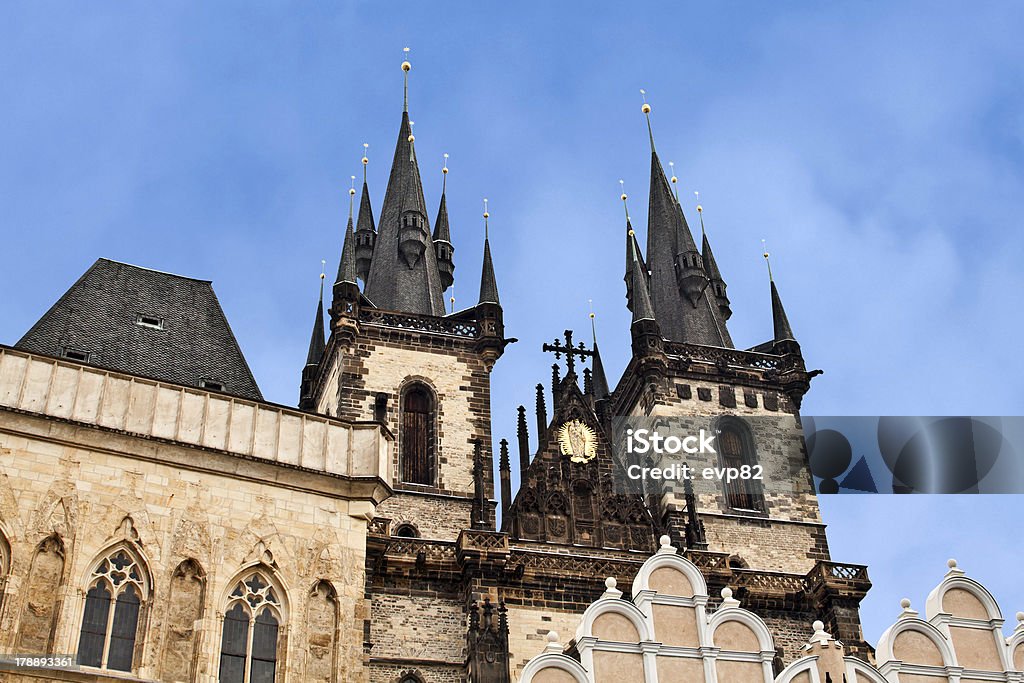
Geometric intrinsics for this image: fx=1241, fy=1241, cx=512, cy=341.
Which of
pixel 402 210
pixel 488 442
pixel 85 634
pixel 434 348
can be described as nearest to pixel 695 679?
pixel 85 634

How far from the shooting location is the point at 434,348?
33.7 metres

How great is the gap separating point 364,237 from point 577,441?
11962mm

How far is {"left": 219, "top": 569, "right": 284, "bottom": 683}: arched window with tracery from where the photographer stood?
47.3ft

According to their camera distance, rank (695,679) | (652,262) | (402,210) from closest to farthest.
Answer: (695,679) → (402,210) → (652,262)

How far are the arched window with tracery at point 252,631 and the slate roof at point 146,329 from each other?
6.27 meters

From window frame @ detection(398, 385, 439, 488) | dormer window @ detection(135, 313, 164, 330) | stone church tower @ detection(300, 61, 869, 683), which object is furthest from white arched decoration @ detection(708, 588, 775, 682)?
window frame @ detection(398, 385, 439, 488)

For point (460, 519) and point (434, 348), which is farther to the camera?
point (434, 348)

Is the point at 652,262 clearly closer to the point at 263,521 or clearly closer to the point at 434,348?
the point at 434,348

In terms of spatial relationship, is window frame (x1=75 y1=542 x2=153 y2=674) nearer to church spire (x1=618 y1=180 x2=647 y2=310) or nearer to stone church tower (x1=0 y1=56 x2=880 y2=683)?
stone church tower (x1=0 y1=56 x2=880 y2=683)

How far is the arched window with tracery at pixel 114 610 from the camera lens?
1384cm

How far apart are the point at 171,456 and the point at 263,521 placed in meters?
1.41

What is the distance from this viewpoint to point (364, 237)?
131ft

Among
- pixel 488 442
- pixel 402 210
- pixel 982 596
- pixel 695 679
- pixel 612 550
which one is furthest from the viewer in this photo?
pixel 402 210

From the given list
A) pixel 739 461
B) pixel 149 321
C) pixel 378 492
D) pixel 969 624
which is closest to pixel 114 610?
pixel 378 492
